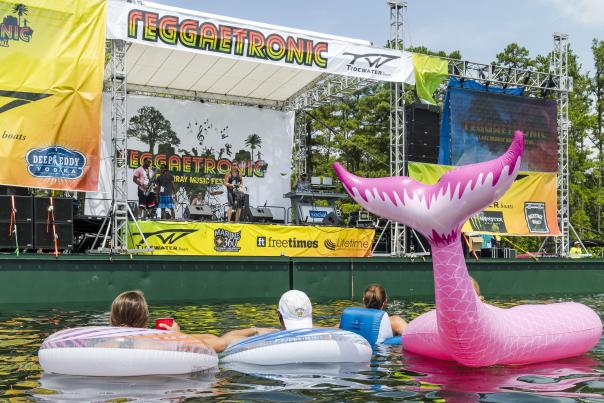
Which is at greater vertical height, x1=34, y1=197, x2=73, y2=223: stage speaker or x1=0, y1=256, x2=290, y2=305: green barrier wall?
x1=34, y1=197, x2=73, y2=223: stage speaker

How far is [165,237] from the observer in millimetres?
15680

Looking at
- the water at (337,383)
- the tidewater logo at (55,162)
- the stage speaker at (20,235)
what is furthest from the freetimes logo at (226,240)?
the water at (337,383)

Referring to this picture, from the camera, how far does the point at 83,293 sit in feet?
44.3

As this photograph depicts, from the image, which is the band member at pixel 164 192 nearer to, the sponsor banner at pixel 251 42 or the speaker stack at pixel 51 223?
the sponsor banner at pixel 251 42

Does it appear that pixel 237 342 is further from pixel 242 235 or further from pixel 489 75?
pixel 489 75

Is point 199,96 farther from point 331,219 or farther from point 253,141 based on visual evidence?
point 331,219

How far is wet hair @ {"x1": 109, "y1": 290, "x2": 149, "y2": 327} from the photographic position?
6.02 metres

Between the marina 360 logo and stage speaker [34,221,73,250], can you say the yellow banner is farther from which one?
the marina 360 logo

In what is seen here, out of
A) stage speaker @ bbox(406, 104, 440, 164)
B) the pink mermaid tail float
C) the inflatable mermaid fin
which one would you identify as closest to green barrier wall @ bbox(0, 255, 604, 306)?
stage speaker @ bbox(406, 104, 440, 164)

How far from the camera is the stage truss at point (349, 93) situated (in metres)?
14.6

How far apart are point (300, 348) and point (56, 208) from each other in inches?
338

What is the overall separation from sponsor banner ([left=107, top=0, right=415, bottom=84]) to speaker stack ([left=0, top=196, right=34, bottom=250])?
13.6 ft

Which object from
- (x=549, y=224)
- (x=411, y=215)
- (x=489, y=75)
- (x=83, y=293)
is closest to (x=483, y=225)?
(x=549, y=224)

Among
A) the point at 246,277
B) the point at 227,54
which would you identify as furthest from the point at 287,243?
the point at 227,54
